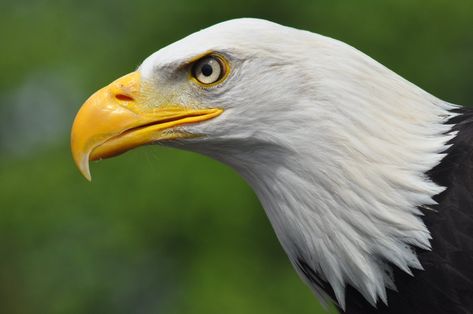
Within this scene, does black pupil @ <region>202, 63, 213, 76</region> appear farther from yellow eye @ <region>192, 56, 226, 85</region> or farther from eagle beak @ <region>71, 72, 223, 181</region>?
eagle beak @ <region>71, 72, 223, 181</region>

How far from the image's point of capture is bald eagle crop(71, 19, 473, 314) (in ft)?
12.9

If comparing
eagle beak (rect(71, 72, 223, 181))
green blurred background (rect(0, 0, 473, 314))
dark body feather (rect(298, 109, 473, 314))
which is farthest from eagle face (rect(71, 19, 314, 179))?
green blurred background (rect(0, 0, 473, 314))

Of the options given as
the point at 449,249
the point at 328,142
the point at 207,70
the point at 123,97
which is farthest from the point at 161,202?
the point at 449,249

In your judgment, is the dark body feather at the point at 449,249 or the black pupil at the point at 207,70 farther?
the black pupil at the point at 207,70

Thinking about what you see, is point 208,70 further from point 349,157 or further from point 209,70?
point 349,157

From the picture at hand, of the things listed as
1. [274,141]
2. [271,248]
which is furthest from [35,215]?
[274,141]

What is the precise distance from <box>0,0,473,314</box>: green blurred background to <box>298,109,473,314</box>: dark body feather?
358cm

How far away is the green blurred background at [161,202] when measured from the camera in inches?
316

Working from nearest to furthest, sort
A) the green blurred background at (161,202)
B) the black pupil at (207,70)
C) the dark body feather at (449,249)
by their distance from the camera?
1. the dark body feather at (449,249)
2. the black pupil at (207,70)
3. the green blurred background at (161,202)

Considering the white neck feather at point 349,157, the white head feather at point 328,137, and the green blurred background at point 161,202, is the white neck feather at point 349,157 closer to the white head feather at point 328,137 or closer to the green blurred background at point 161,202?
the white head feather at point 328,137

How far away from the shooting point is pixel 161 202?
8.12 metres

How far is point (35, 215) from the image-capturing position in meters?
8.58

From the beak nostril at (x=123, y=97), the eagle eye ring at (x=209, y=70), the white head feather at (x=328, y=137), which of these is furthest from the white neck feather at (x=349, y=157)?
the beak nostril at (x=123, y=97)

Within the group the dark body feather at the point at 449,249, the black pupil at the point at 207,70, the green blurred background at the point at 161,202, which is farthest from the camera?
the green blurred background at the point at 161,202
